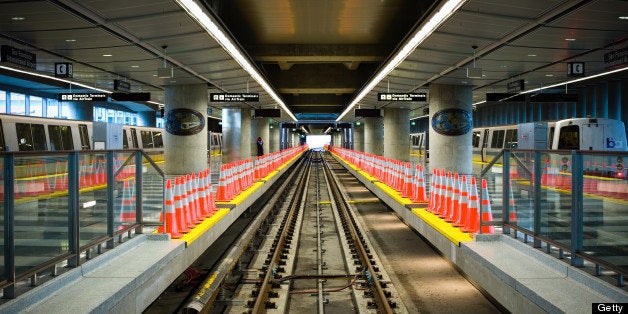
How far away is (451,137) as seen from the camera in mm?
20922

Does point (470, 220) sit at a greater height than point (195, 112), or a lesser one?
lesser

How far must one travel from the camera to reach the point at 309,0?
14.9 meters

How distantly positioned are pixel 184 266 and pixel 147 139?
31.9 metres

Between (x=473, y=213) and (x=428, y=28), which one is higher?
(x=428, y=28)

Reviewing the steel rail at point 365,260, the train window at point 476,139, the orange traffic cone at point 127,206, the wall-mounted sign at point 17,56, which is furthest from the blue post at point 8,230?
the train window at point 476,139

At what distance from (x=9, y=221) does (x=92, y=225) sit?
2759mm

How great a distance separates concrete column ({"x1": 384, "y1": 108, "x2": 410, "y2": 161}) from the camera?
3403cm

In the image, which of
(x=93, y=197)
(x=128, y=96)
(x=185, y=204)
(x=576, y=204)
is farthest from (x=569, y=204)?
(x=128, y=96)

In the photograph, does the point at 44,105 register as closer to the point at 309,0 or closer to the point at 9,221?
the point at 309,0

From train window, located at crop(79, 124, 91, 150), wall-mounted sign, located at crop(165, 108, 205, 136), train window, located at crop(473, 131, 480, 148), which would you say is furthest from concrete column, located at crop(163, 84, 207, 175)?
train window, located at crop(473, 131, 480, 148)

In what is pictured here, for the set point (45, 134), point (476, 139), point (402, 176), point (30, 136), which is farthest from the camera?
point (476, 139)

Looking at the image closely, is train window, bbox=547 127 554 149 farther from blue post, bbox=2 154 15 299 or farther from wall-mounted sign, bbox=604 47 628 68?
blue post, bbox=2 154 15 299

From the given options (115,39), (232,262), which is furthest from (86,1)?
(232,262)

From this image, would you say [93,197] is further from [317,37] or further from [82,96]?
[82,96]
